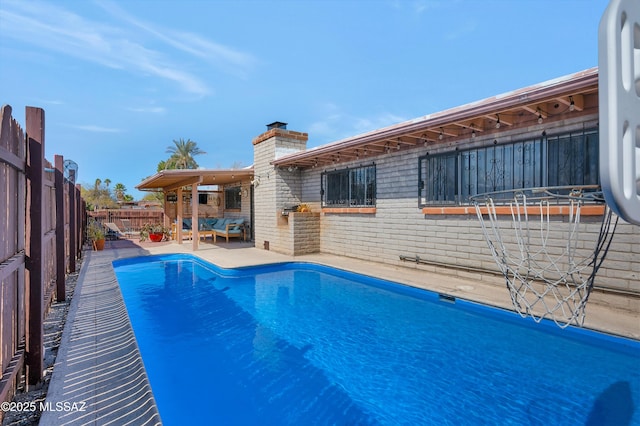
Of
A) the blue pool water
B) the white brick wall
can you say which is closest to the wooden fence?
the blue pool water

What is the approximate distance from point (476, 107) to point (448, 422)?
4.68 meters

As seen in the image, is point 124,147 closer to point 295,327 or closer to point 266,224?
point 266,224

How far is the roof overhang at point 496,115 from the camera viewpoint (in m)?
4.43

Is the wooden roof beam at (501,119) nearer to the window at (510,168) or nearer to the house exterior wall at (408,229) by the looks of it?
the house exterior wall at (408,229)

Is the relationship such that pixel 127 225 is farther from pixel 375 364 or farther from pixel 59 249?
pixel 375 364

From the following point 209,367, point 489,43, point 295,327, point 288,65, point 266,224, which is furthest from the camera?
point 288,65

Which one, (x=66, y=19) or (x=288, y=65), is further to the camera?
(x=288, y=65)

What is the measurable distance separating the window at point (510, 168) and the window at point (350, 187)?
70.5 inches

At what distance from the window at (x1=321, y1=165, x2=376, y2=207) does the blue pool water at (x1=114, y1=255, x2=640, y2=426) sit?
364 centimetres

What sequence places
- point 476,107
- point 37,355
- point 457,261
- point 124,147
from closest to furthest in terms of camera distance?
point 37,355
point 476,107
point 457,261
point 124,147

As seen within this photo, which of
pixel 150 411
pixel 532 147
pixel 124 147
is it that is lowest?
pixel 150 411

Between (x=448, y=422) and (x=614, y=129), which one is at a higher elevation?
(x=614, y=129)

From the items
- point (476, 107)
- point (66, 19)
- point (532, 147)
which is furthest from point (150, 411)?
point (66, 19)

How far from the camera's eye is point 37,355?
2840mm
